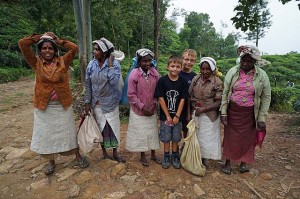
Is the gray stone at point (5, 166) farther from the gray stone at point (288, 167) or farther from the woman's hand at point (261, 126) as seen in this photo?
the gray stone at point (288, 167)

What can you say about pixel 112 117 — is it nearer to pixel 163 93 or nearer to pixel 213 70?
pixel 163 93

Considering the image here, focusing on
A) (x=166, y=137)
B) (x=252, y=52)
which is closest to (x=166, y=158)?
(x=166, y=137)

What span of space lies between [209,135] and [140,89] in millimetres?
1063

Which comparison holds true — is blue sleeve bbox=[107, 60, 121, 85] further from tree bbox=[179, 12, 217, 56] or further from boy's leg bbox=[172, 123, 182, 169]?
tree bbox=[179, 12, 217, 56]

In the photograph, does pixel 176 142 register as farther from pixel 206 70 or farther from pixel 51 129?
pixel 51 129

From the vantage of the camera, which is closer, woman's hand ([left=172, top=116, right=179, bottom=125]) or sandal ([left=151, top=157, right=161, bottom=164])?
woman's hand ([left=172, top=116, right=179, bottom=125])

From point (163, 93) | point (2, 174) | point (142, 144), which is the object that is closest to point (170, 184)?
point (142, 144)

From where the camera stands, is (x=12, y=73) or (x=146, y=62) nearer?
(x=146, y=62)

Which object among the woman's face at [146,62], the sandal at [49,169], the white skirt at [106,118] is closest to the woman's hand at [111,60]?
the woman's face at [146,62]

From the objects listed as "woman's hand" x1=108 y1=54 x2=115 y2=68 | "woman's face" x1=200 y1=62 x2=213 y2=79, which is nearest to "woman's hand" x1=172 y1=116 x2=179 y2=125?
"woman's face" x1=200 y1=62 x2=213 y2=79

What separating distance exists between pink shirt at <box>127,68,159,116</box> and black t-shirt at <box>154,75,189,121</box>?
0.33 ft

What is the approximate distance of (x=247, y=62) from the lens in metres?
3.33

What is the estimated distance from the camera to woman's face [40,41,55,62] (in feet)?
10.2

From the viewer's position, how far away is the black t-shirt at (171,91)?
3369mm
